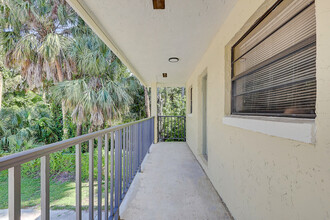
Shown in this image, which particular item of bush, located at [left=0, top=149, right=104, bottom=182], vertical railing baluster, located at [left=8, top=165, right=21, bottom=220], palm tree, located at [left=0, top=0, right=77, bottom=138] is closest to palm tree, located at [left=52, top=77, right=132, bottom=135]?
palm tree, located at [left=0, top=0, right=77, bottom=138]

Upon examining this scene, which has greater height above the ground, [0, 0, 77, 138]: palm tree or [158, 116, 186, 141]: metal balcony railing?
[0, 0, 77, 138]: palm tree

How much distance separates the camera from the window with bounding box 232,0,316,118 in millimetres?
925

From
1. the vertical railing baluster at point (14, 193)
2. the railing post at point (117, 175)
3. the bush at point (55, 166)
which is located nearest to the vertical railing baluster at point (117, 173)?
the railing post at point (117, 175)

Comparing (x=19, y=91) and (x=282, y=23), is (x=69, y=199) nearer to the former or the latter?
(x=282, y=23)

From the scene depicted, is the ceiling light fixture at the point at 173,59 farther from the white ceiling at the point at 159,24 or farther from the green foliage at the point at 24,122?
the green foliage at the point at 24,122

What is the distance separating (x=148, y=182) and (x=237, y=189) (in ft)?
4.57

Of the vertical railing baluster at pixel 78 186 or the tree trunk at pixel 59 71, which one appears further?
the tree trunk at pixel 59 71

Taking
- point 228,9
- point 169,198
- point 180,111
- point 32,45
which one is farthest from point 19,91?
point 228,9

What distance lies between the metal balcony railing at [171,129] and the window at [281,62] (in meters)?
4.90

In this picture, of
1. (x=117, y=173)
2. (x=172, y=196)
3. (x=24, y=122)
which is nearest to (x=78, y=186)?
(x=117, y=173)

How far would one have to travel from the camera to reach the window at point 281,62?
3.04 ft

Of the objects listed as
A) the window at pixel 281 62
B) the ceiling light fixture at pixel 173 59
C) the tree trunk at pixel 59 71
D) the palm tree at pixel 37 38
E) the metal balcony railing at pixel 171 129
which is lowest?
the metal balcony railing at pixel 171 129

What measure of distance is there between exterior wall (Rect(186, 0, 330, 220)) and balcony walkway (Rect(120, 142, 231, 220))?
0.19 metres

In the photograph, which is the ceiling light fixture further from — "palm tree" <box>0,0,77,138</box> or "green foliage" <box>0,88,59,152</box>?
"green foliage" <box>0,88,59,152</box>
